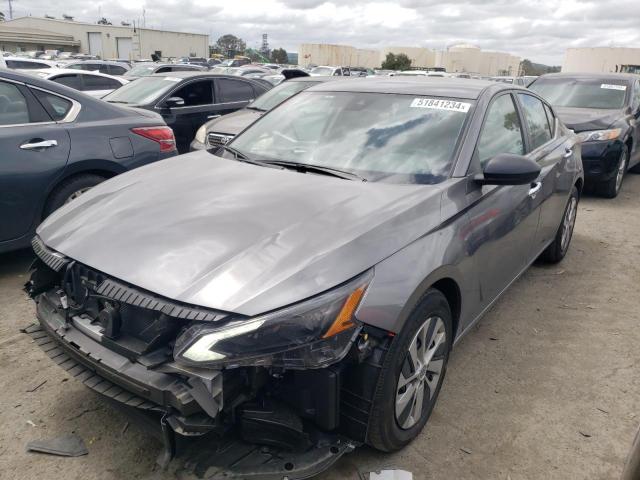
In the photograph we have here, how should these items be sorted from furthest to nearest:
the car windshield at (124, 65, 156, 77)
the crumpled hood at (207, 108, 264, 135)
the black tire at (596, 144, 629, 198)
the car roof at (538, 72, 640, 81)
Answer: the car windshield at (124, 65, 156, 77)
the car roof at (538, 72, 640, 81)
the black tire at (596, 144, 629, 198)
the crumpled hood at (207, 108, 264, 135)

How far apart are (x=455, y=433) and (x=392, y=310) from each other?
0.97 m

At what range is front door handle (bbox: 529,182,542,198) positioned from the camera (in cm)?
358

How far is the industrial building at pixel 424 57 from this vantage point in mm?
76750

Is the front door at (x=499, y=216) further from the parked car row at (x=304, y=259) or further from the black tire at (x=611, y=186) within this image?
the black tire at (x=611, y=186)

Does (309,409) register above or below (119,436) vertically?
above

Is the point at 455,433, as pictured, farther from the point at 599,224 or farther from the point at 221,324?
the point at 599,224

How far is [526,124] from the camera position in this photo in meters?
3.83

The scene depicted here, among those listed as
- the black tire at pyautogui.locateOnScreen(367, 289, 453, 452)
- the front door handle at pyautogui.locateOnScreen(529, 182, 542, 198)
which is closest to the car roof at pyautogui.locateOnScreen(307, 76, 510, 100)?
the front door handle at pyautogui.locateOnScreen(529, 182, 542, 198)

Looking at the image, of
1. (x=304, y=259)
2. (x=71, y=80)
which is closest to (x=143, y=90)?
(x=71, y=80)

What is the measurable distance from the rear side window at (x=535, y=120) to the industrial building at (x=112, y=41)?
6474 centimetres

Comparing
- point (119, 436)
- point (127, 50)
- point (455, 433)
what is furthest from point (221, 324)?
point (127, 50)

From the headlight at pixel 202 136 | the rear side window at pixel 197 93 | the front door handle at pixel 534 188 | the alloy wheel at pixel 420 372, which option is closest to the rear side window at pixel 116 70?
the rear side window at pixel 197 93

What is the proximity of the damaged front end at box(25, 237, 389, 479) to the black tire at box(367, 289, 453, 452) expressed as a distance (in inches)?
2.3

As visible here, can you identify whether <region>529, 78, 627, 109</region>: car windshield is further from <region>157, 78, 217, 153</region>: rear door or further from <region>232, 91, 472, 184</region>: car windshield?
<region>232, 91, 472, 184</region>: car windshield
